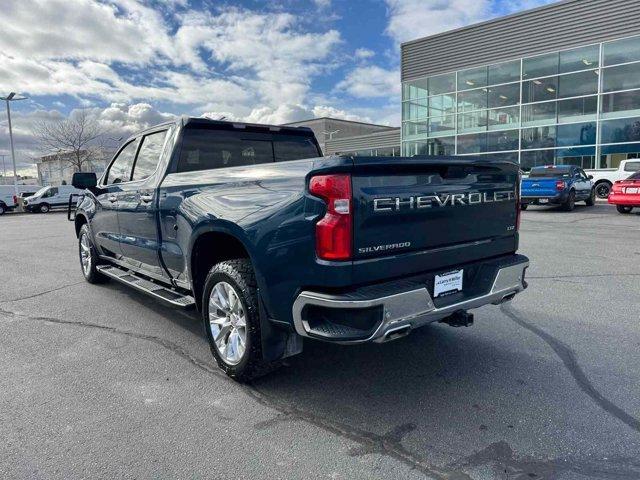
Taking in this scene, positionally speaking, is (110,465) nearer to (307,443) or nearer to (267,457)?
(267,457)

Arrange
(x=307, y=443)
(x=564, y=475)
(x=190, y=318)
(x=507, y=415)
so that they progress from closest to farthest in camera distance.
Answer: (x=564, y=475), (x=307, y=443), (x=507, y=415), (x=190, y=318)

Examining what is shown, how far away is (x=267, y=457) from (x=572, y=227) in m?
12.0

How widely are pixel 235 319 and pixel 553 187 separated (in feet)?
50.8

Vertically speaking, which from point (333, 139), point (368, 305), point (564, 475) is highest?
point (333, 139)

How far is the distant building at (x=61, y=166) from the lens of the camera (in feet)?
152

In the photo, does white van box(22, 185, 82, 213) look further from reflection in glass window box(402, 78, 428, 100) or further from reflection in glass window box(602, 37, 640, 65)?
reflection in glass window box(602, 37, 640, 65)

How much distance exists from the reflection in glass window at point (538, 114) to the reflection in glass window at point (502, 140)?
0.86 m

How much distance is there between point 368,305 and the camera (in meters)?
2.69

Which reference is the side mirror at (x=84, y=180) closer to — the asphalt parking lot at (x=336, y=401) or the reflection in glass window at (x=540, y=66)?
the asphalt parking lot at (x=336, y=401)

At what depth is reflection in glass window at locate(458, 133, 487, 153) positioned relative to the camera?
1103 inches

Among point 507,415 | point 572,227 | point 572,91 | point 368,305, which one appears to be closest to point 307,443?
point 368,305

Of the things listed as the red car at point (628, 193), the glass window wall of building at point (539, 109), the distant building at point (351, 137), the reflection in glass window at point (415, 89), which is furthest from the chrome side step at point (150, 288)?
the reflection in glass window at point (415, 89)

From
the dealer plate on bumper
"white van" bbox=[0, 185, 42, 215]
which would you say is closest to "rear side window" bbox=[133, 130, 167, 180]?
the dealer plate on bumper

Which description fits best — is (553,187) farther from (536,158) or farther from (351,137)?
(351,137)
